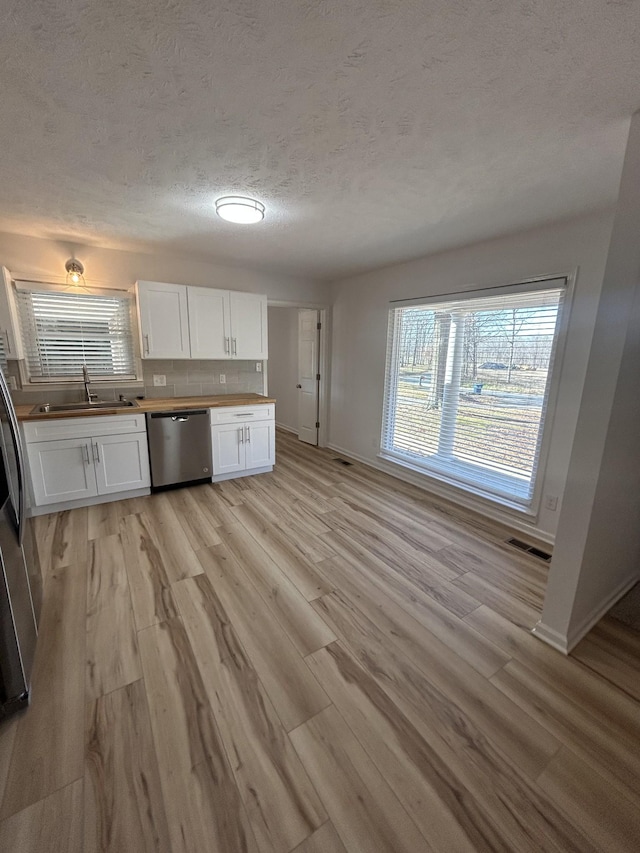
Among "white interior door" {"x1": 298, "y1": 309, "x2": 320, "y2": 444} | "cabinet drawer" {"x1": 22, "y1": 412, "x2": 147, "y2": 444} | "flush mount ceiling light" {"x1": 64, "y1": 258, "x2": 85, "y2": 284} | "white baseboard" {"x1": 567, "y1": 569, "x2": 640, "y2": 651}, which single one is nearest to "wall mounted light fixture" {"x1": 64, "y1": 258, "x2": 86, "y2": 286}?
"flush mount ceiling light" {"x1": 64, "y1": 258, "x2": 85, "y2": 284}

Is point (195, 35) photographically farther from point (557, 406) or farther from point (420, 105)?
point (557, 406)

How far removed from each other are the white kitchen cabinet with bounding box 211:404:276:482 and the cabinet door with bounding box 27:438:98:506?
3.69 feet

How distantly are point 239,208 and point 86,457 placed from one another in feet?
8.01

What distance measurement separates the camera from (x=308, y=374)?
529 centimetres

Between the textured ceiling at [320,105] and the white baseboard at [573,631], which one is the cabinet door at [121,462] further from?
the white baseboard at [573,631]

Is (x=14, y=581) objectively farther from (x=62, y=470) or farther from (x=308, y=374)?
(x=308, y=374)

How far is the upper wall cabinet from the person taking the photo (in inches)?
134

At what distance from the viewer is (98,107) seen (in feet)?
4.46

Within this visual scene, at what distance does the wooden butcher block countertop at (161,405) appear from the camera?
9.30 feet

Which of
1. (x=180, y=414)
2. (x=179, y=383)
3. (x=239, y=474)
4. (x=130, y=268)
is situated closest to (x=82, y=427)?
(x=180, y=414)

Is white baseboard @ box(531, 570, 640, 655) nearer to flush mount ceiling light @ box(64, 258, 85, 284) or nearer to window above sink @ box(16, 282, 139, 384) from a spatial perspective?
window above sink @ box(16, 282, 139, 384)

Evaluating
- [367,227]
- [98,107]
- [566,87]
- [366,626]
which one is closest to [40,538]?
[366,626]

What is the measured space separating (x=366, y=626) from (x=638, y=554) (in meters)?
1.90

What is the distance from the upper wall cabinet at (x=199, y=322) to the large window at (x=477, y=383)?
5.31ft
